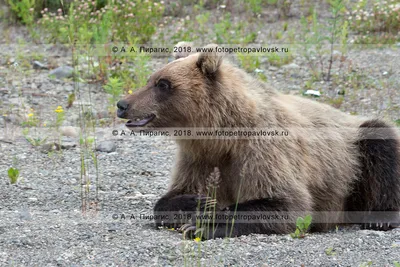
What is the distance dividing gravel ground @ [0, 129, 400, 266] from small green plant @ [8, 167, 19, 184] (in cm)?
6

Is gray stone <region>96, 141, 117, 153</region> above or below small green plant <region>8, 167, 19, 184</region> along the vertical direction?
above

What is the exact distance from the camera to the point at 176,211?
5375 millimetres

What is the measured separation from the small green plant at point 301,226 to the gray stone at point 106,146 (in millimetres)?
2940

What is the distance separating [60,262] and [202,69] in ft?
6.37

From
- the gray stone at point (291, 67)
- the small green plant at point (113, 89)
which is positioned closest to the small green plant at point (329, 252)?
the small green plant at point (113, 89)

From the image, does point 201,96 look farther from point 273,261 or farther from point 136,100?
point 273,261

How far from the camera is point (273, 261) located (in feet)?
15.0

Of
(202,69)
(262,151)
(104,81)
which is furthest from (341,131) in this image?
(104,81)

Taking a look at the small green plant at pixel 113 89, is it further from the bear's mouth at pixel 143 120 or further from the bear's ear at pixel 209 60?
the bear's ear at pixel 209 60

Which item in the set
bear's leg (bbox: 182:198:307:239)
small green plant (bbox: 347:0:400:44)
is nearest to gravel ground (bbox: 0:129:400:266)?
bear's leg (bbox: 182:198:307:239)

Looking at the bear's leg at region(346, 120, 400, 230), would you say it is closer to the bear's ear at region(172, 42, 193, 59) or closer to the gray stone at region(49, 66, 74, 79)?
the bear's ear at region(172, 42, 193, 59)

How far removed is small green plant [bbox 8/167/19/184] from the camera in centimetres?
627

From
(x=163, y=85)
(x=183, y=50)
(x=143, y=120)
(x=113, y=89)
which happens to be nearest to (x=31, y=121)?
(x=113, y=89)

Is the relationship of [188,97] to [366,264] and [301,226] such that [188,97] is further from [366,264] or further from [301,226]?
[366,264]
